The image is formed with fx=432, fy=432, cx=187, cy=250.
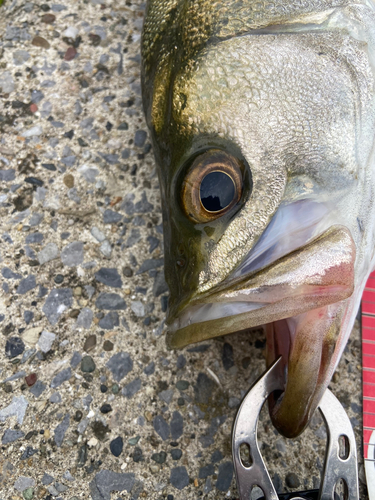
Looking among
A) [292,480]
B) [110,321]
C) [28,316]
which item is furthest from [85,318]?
[292,480]

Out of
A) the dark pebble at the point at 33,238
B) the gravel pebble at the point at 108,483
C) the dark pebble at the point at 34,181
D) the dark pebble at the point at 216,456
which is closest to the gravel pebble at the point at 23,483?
the gravel pebble at the point at 108,483

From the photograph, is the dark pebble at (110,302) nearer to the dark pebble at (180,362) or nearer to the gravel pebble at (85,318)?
the gravel pebble at (85,318)

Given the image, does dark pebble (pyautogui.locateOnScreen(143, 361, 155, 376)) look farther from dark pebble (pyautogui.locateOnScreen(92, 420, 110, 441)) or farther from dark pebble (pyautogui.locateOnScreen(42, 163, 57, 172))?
dark pebble (pyautogui.locateOnScreen(42, 163, 57, 172))

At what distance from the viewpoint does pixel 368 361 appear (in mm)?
1443

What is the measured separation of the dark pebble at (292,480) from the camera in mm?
1274

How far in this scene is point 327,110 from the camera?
0.98 m

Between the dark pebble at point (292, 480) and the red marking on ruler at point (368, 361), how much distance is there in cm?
24

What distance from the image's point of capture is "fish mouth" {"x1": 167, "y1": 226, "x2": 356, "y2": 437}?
0.90m

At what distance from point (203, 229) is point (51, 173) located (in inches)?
33.5

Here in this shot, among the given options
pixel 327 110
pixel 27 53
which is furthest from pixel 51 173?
pixel 327 110

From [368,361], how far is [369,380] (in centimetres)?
6

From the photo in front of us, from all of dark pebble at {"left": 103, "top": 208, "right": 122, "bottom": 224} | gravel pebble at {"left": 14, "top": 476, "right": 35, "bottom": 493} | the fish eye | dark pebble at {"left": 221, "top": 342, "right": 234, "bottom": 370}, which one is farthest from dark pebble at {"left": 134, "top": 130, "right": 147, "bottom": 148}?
gravel pebble at {"left": 14, "top": 476, "right": 35, "bottom": 493}

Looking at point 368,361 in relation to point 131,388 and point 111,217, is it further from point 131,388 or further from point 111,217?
point 111,217

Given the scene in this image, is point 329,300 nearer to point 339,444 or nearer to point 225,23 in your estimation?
point 339,444
